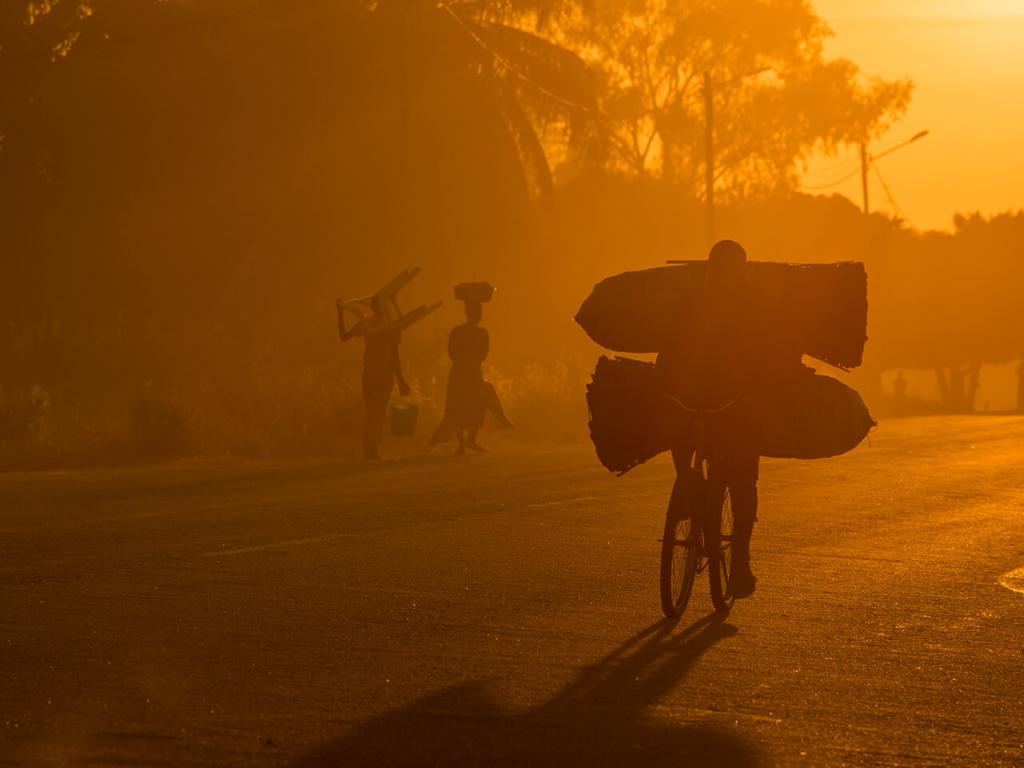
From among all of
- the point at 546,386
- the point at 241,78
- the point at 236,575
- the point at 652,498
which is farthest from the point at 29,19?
the point at 236,575

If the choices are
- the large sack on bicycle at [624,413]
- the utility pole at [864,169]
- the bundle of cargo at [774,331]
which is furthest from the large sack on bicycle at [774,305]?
the utility pole at [864,169]

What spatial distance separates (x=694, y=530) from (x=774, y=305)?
3.85 feet

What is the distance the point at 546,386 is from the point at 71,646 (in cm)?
2691

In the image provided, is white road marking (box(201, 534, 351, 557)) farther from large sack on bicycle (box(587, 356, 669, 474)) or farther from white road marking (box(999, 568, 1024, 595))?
white road marking (box(999, 568, 1024, 595))

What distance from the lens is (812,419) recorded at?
9664 millimetres

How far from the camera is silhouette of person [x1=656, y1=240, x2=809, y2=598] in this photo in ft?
30.8

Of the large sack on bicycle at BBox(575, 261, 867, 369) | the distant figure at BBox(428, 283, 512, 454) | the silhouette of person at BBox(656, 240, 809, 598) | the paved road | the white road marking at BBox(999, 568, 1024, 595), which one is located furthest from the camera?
the distant figure at BBox(428, 283, 512, 454)

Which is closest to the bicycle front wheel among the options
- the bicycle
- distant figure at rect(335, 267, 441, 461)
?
the bicycle

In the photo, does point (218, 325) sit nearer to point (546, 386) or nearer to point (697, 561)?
point (546, 386)

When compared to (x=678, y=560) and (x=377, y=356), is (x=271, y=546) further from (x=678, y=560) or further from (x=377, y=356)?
(x=377, y=356)

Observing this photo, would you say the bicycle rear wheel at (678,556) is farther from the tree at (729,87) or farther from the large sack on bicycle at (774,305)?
the tree at (729,87)

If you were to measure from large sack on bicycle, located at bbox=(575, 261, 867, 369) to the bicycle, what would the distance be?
0.54 m

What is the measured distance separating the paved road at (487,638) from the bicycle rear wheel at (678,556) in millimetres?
149

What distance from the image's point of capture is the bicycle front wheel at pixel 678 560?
9.23 meters
